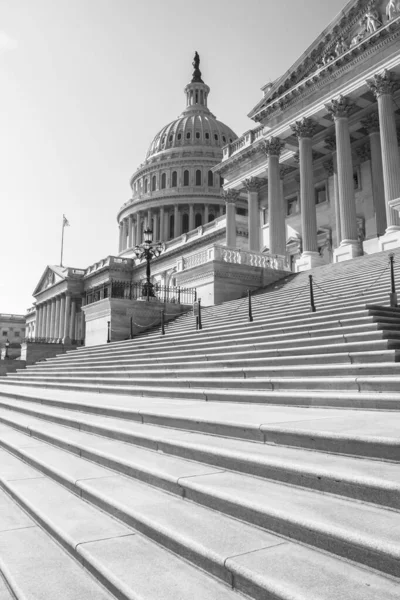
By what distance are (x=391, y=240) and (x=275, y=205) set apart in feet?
33.7

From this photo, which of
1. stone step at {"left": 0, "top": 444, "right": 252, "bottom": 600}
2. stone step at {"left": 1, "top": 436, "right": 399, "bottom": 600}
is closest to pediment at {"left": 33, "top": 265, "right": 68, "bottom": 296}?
stone step at {"left": 0, "top": 444, "right": 252, "bottom": 600}

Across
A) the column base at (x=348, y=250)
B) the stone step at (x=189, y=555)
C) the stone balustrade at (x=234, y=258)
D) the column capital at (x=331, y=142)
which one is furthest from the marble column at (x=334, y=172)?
the stone step at (x=189, y=555)

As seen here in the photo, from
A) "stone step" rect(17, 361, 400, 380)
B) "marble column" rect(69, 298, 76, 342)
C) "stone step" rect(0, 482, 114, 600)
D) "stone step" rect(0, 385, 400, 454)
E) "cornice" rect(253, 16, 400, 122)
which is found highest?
"cornice" rect(253, 16, 400, 122)

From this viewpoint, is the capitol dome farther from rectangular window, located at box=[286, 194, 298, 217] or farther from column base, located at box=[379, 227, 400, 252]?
column base, located at box=[379, 227, 400, 252]

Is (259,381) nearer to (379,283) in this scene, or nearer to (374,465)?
(374,465)

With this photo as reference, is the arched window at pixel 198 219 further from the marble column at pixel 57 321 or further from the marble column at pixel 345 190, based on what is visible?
the marble column at pixel 345 190

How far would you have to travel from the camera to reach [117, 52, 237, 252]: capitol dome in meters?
96.9

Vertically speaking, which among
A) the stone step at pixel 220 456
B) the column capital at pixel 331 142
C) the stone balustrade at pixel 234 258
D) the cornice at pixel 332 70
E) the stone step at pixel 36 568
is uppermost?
the cornice at pixel 332 70

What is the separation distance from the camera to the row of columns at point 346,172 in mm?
24078

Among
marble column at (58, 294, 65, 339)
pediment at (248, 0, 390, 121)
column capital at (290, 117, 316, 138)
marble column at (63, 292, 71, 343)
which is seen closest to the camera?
pediment at (248, 0, 390, 121)

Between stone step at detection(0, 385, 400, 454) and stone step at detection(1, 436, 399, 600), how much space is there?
116 centimetres

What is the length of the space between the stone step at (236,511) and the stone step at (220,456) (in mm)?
91

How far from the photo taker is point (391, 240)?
23312 millimetres

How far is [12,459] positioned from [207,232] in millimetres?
54859
